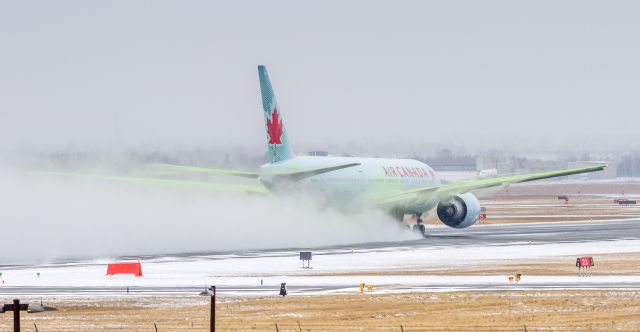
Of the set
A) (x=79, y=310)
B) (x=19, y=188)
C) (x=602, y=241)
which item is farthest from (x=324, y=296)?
(x=602, y=241)

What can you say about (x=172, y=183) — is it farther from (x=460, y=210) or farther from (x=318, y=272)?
(x=318, y=272)

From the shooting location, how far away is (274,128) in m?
88.9

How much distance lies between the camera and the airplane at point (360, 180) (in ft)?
291

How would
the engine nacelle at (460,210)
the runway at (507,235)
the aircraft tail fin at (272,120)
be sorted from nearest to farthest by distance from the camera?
1. the runway at (507,235)
2. the aircraft tail fin at (272,120)
3. the engine nacelle at (460,210)

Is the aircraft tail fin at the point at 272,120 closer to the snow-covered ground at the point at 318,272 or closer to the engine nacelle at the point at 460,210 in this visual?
the snow-covered ground at the point at 318,272

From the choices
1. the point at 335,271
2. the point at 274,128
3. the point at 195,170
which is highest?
the point at 274,128

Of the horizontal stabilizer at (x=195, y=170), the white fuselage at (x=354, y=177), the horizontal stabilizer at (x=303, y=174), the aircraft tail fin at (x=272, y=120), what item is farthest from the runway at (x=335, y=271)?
the horizontal stabilizer at (x=195, y=170)

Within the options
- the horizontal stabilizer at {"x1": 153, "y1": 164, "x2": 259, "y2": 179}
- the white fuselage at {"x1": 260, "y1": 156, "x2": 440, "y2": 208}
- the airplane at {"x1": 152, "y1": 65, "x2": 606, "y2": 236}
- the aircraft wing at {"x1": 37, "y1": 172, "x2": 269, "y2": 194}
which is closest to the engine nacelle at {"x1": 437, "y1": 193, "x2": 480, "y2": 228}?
the airplane at {"x1": 152, "y1": 65, "x2": 606, "y2": 236}

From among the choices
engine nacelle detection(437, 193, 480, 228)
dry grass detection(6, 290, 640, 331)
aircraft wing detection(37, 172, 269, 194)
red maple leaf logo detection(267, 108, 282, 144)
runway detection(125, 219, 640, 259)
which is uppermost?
red maple leaf logo detection(267, 108, 282, 144)

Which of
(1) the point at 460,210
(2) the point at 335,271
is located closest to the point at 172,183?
(1) the point at 460,210

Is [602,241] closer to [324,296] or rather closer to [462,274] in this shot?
[462,274]

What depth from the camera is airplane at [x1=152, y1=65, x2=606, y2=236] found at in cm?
8875

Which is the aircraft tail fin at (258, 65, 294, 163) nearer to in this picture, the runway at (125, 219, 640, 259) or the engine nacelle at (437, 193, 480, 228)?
the runway at (125, 219, 640, 259)

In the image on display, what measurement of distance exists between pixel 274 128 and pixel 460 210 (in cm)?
2038
